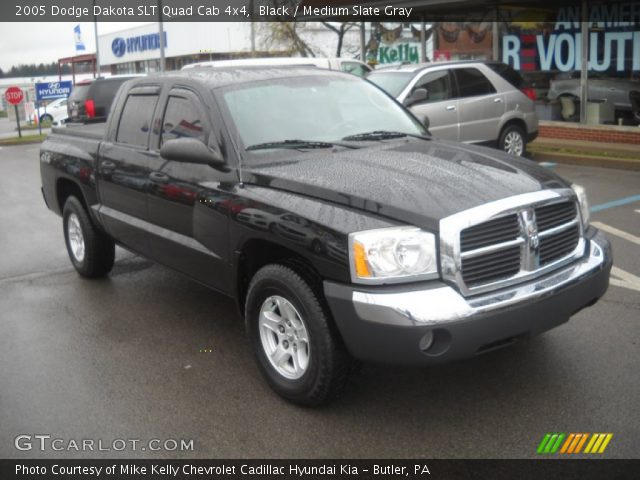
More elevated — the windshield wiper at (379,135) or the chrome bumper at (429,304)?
the windshield wiper at (379,135)

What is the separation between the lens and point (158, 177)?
5.14 m

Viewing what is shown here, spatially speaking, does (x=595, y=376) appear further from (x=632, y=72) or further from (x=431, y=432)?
(x=632, y=72)

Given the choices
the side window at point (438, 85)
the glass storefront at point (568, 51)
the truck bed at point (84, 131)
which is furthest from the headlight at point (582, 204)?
the glass storefront at point (568, 51)

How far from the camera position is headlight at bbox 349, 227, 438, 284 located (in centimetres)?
353

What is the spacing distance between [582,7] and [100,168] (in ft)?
36.0

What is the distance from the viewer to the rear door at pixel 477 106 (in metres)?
11.5

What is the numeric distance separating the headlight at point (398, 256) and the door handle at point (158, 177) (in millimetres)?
2021

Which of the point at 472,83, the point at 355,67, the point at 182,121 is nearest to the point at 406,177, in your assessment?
the point at 182,121

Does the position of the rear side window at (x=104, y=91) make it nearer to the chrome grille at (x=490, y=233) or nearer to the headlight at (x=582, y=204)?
the headlight at (x=582, y=204)

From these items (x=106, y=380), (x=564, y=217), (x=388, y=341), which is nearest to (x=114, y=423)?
(x=106, y=380)

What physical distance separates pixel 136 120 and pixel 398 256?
3045 mm

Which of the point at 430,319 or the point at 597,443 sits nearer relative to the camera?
the point at 430,319

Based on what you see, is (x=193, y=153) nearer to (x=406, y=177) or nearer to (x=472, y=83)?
(x=406, y=177)

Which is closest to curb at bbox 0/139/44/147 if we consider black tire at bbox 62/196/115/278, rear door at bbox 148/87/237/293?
black tire at bbox 62/196/115/278
